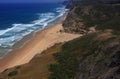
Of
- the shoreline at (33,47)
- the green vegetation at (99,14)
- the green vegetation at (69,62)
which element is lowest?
the green vegetation at (69,62)

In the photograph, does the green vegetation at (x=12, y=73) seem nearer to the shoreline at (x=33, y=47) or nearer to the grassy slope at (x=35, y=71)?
the grassy slope at (x=35, y=71)

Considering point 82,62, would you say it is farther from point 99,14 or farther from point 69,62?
point 99,14

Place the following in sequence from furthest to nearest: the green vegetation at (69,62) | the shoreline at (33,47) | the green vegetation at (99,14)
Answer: the green vegetation at (99,14)
the shoreline at (33,47)
the green vegetation at (69,62)

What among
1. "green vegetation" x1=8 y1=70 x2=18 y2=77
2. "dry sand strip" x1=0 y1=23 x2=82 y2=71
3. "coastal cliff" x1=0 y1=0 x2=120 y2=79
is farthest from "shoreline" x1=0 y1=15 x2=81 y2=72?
"green vegetation" x1=8 y1=70 x2=18 y2=77

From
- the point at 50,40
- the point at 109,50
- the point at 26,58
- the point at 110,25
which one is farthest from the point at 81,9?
the point at 109,50

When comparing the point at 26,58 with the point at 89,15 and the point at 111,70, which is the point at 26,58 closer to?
the point at 89,15

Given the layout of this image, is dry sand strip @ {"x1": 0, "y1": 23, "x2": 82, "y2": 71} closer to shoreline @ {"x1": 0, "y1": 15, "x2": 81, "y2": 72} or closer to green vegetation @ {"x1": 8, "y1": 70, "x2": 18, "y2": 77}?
shoreline @ {"x1": 0, "y1": 15, "x2": 81, "y2": 72}

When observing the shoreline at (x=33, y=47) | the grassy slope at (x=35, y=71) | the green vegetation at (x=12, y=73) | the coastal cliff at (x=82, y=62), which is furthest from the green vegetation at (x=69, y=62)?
the shoreline at (x=33, y=47)
